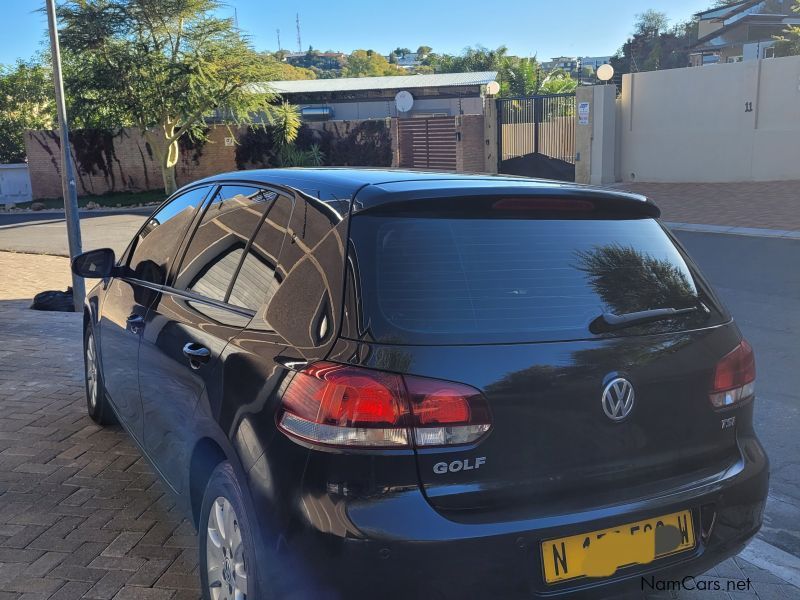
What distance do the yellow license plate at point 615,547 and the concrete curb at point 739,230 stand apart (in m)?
11.3

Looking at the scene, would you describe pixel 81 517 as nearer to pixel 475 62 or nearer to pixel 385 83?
pixel 385 83

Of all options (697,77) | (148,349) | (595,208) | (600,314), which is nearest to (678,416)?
(600,314)

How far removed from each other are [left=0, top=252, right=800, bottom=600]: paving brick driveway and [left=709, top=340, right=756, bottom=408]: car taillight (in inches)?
36.7

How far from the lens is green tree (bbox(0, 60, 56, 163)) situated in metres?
32.9

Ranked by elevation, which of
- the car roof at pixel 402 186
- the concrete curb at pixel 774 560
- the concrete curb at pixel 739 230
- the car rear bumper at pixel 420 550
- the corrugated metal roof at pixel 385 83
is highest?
the corrugated metal roof at pixel 385 83

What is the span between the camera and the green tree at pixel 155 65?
25.0 meters

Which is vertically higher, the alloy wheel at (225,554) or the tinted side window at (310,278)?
the tinted side window at (310,278)

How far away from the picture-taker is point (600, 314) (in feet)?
8.02

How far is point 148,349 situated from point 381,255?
161 centimetres

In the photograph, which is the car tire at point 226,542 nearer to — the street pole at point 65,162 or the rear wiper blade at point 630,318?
the rear wiper blade at point 630,318

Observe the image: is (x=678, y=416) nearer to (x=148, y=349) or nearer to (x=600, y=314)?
(x=600, y=314)

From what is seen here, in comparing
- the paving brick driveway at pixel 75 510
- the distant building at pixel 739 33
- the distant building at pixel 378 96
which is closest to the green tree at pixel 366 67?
the distant building at pixel 378 96

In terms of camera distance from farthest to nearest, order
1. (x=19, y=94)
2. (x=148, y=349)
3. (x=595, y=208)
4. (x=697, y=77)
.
→ (x=19, y=94), (x=697, y=77), (x=148, y=349), (x=595, y=208)
